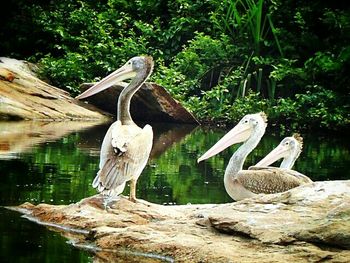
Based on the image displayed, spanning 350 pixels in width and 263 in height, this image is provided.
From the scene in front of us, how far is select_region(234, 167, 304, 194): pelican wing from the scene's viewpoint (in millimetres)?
9469

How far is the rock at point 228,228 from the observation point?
721 cm

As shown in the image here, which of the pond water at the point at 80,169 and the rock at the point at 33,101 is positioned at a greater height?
the rock at the point at 33,101

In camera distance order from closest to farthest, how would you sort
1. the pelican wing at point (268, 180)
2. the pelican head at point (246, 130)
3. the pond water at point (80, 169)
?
1. the pond water at point (80, 169)
2. the pelican wing at point (268, 180)
3. the pelican head at point (246, 130)

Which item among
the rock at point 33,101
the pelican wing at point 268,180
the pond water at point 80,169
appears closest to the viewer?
the pond water at point 80,169

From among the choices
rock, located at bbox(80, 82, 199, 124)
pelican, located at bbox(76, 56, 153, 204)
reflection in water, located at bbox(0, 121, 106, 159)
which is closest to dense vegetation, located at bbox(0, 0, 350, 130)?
rock, located at bbox(80, 82, 199, 124)

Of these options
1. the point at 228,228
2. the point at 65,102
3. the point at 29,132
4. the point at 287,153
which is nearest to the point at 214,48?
the point at 65,102

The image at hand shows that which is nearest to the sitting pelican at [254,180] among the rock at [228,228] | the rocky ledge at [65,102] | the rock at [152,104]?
the rock at [228,228]

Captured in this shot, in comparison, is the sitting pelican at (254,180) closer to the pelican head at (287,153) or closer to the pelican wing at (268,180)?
the pelican wing at (268,180)

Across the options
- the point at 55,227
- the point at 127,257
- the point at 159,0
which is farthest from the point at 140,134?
the point at 159,0

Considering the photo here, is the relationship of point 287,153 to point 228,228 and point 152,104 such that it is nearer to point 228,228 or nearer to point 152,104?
point 228,228

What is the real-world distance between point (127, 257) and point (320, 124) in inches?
544

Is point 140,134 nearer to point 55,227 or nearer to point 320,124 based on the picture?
point 55,227

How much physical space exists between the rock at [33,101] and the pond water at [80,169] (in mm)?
640

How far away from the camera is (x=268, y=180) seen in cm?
957
